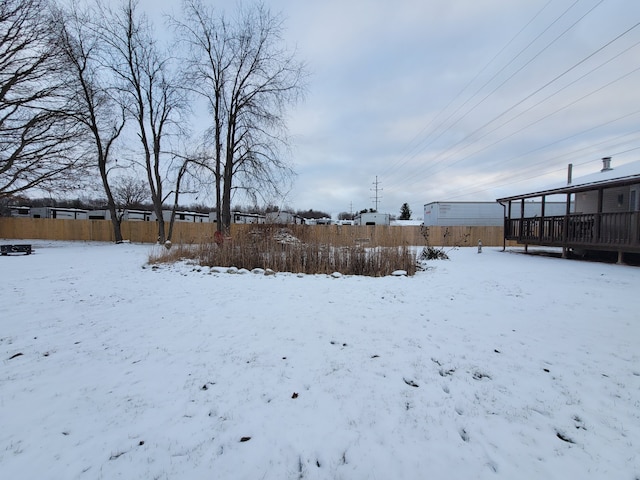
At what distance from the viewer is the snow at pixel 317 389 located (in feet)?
5.29

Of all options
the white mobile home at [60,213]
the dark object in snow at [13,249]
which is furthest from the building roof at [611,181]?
the white mobile home at [60,213]

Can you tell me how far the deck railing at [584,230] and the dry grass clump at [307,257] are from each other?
6984 mm

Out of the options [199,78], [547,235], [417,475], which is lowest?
[417,475]

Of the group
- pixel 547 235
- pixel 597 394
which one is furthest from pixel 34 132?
pixel 547 235

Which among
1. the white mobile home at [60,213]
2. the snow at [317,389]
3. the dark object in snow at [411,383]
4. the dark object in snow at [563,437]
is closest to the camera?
the snow at [317,389]

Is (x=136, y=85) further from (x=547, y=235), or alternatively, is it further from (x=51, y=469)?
(x=547, y=235)

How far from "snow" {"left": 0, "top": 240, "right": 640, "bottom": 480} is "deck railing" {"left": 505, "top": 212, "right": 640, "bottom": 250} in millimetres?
6265

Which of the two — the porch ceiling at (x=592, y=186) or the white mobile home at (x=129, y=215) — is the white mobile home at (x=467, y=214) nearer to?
the porch ceiling at (x=592, y=186)

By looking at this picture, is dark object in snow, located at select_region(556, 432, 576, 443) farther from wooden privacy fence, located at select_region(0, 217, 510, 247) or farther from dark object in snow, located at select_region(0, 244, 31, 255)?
wooden privacy fence, located at select_region(0, 217, 510, 247)

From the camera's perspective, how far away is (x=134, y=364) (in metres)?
2.68

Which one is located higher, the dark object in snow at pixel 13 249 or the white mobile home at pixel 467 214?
the white mobile home at pixel 467 214

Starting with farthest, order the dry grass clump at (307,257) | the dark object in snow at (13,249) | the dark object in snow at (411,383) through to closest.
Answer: the dark object in snow at (13,249)
the dry grass clump at (307,257)
the dark object in snow at (411,383)

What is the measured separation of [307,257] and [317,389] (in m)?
5.99

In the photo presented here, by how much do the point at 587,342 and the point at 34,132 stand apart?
72.9 ft
